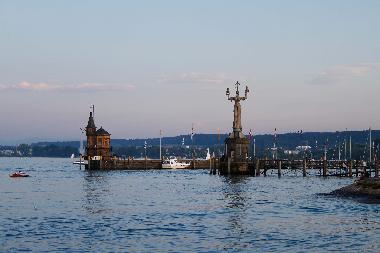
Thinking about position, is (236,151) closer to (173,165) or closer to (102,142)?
(102,142)

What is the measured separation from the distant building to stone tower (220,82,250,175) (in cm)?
4281

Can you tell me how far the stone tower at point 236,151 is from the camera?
108 m

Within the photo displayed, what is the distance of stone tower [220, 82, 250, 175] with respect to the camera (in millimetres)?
107500

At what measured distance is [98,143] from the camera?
5733 inches

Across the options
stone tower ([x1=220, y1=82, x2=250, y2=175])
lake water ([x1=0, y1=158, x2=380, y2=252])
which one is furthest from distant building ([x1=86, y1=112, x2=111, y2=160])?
lake water ([x1=0, y1=158, x2=380, y2=252])

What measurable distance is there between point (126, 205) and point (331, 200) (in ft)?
60.2

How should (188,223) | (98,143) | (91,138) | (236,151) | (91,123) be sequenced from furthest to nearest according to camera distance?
1. (91,123)
2. (91,138)
3. (98,143)
4. (236,151)
5. (188,223)

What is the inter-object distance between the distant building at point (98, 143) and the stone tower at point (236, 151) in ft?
140

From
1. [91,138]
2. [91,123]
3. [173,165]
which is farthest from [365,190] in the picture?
[173,165]

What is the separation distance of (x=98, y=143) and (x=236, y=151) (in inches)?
1818

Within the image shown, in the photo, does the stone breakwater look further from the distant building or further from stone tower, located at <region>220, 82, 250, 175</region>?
the distant building

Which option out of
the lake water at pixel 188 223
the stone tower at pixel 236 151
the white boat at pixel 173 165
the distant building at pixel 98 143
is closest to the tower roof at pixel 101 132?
the distant building at pixel 98 143

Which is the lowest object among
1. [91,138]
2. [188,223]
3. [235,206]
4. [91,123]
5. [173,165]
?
[188,223]

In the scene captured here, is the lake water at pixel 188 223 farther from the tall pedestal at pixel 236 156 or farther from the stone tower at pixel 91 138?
the stone tower at pixel 91 138
